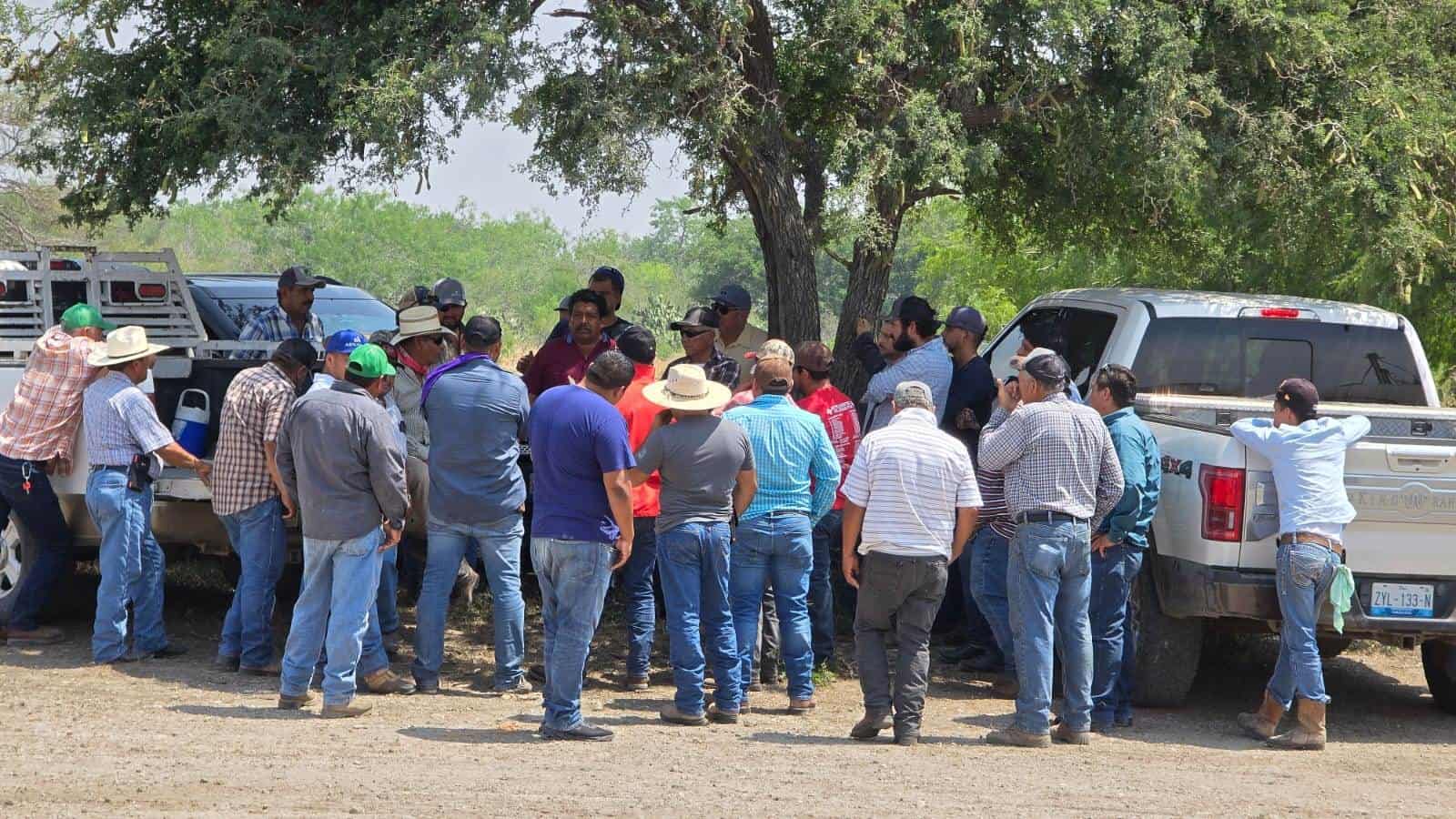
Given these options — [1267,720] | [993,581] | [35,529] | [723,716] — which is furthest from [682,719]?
[35,529]

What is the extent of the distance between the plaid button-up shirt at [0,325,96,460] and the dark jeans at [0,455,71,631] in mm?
96

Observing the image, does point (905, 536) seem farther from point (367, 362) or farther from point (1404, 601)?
point (367, 362)

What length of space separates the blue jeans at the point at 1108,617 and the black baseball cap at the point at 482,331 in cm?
317

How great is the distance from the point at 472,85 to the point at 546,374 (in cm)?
177

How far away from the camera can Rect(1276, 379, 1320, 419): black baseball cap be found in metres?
7.68

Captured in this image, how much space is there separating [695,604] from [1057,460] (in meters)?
1.84

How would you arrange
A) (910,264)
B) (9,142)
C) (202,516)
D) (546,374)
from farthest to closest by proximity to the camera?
(910,264) → (9,142) → (546,374) → (202,516)

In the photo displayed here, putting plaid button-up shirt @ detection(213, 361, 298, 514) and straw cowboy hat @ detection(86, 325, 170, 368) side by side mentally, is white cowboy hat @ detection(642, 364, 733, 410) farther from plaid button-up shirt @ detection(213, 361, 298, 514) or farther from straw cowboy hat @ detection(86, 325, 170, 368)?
straw cowboy hat @ detection(86, 325, 170, 368)

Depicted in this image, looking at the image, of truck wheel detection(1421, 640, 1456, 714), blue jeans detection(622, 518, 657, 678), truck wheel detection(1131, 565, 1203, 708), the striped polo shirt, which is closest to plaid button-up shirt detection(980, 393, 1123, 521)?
the striped polo shirt

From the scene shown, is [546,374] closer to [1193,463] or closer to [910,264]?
[1193,463]

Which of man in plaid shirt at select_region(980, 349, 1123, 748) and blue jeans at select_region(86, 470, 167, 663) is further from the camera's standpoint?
blue jeans at select_region(86, 470, 167, 663)

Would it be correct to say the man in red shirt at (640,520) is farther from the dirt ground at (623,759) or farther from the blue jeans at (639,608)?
the dirt ground at (623,759)

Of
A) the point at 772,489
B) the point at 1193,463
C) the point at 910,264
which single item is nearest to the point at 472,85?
the point at 772,489

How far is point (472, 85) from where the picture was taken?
31.3 feet
